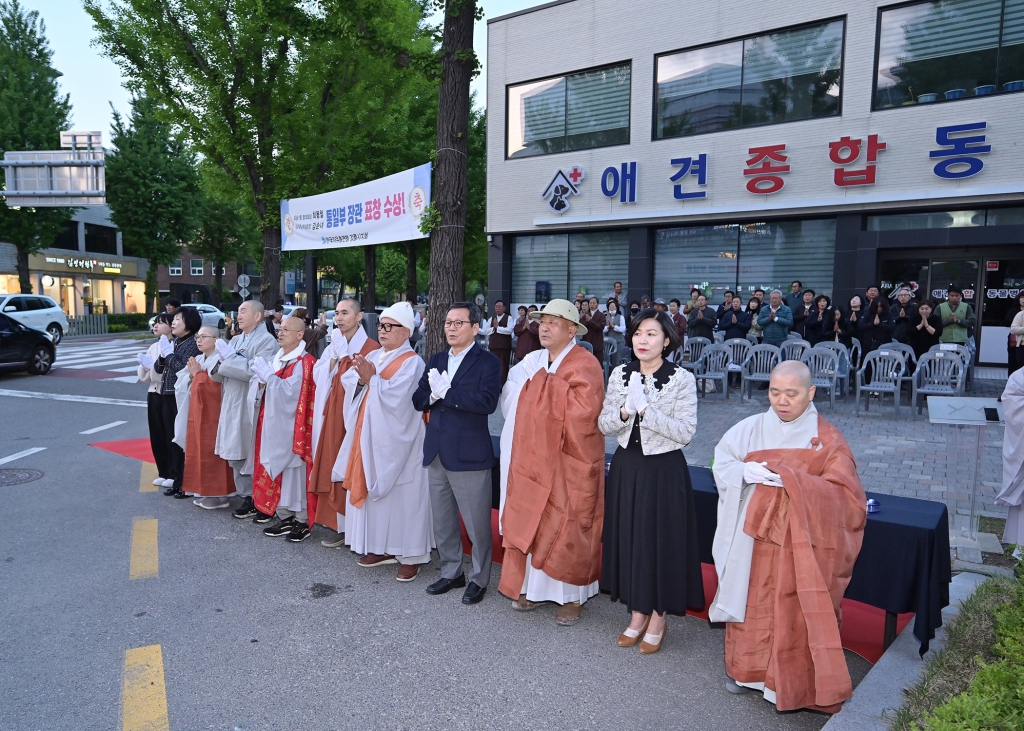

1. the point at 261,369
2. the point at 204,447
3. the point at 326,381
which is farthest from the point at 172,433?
the point at 326,381

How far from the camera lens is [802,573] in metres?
2.91

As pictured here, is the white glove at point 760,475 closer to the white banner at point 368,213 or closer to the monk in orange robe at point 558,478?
the monk in orange robe at point 558,478

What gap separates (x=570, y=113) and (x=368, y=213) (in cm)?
1142

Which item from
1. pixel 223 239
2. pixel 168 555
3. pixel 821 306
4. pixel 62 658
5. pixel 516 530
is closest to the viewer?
pixel 62 658

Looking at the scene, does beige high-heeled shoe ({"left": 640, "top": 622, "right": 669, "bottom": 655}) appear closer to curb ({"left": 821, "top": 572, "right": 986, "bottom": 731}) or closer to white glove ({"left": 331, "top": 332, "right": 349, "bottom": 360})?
curb ({"left": 821, "top": 572, "right": 986, "bottom": 731})

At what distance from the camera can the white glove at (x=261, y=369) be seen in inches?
219

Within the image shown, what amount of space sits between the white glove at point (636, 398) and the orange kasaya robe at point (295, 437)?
9.41 ft

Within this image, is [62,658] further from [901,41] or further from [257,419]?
[901,41]

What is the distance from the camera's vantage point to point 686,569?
3.59 m

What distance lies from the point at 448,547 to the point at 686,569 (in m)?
1.67

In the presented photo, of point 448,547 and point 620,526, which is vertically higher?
point 620,526

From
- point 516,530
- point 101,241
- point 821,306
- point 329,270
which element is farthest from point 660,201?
point 101,241

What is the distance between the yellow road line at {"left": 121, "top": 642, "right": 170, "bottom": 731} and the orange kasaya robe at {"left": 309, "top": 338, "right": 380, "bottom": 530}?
1.69 metres

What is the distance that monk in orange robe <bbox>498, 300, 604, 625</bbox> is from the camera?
12.8 feet
